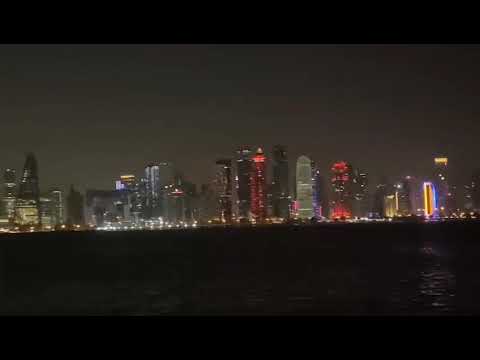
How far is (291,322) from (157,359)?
99 centimetres

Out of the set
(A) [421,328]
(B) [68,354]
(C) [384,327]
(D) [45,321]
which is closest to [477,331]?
(A) [421,328]

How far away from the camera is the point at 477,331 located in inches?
149

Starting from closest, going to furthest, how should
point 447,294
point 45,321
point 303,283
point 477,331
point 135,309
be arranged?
point 477,331, point 45,321, point 135,309, point 447,294, point 303,283

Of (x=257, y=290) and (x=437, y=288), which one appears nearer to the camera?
(x=437, y=288)

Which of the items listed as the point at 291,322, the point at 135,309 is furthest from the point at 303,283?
the point at 291,322

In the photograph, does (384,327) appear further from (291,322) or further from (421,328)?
(291,322)

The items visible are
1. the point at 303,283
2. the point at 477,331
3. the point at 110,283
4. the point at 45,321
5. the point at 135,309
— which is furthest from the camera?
the point at 110,283

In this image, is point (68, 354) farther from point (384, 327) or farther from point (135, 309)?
point (135, 309)

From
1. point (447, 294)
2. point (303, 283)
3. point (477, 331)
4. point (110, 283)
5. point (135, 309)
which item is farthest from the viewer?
point (110, 283)
